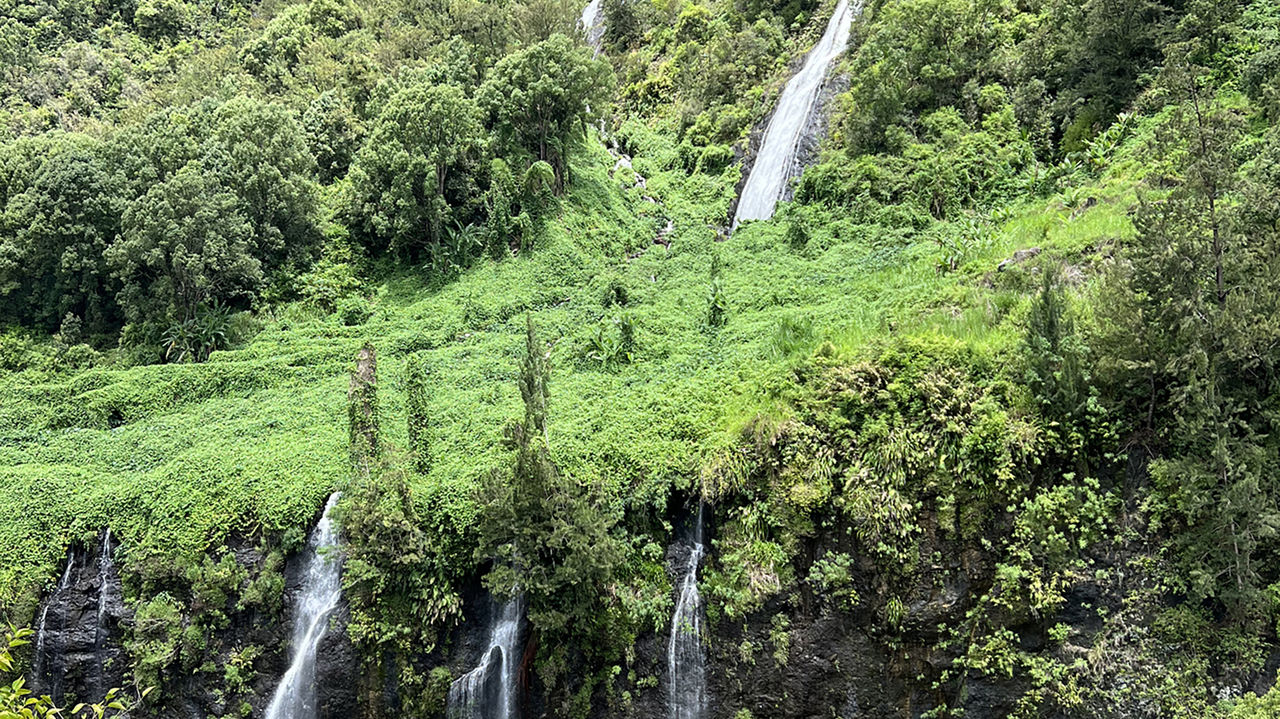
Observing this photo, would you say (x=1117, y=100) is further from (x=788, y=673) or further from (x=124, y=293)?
(x=124, y=293)

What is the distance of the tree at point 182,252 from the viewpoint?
75.6ft

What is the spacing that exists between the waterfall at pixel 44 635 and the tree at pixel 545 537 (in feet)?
32.9

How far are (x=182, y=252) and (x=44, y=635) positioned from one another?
11.7 meters

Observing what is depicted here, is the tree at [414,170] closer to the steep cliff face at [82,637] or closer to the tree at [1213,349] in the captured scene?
the steep cliff face at [82,637]

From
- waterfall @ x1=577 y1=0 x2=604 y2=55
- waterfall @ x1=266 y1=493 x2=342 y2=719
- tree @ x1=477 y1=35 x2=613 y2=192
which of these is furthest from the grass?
waterfall @ x1=577 y1=0 x2=604 y2=55

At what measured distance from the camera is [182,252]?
22.8 meters

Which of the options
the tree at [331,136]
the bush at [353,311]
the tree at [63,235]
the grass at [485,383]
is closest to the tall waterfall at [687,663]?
the grass at [485,383]

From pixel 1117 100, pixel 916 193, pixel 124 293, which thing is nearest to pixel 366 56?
pixel 124 293

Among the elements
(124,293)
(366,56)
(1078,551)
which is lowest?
(1078,551)

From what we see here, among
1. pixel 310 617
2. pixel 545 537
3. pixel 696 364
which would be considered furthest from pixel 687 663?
pixel 310 617

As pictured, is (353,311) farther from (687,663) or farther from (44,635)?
(687,663)

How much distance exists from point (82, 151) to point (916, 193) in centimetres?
2847

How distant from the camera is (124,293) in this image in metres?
24.3

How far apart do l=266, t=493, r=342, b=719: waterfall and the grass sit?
71cm
